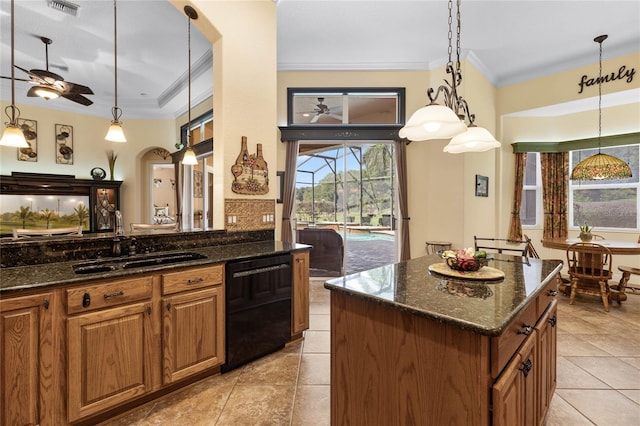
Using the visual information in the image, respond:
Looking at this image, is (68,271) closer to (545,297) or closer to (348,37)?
(545,297)

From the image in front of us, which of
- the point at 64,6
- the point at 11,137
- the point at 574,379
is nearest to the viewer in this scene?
the point at 11,137

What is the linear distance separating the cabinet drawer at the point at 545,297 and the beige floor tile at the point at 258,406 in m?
1.62

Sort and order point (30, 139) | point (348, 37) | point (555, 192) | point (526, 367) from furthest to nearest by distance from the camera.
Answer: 1. point (30, 139)
2. point (555, 192)
3. point (348, 37)
4. point (526, 367)

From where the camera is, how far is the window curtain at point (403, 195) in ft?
15.9

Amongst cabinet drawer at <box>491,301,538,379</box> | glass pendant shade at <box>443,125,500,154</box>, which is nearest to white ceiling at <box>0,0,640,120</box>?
glass pendant shade at <box>443,125,500,154</box>

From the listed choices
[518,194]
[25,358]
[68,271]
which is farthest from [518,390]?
[518,194]

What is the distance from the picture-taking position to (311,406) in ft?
6.76

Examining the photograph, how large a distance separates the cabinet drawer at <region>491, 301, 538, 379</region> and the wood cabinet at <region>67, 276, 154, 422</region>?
6.43ft

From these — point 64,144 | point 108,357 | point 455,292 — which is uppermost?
point 64,144

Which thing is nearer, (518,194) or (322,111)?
(322,111)

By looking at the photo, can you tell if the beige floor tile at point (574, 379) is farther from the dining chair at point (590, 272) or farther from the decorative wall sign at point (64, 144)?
the decorative wall sign at point (64, 144)

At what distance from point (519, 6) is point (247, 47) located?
3.20 metres

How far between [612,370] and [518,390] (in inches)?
80.5

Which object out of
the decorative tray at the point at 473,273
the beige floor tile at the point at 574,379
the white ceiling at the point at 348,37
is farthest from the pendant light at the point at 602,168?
the decorative tray at the point at 473,273
